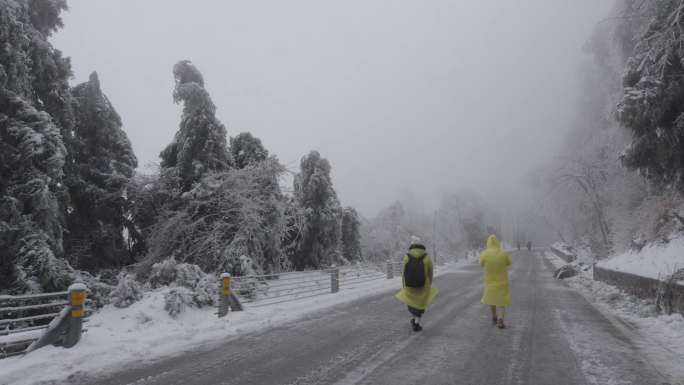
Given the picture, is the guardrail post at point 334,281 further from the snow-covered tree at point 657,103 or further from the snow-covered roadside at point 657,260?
the snow-covered tree at point 657,103

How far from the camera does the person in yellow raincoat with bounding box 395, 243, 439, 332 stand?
689 centimetres

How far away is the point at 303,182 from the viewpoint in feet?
89.4

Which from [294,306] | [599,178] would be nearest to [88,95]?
[294,306]

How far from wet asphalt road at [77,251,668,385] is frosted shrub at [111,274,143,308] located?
182 inches

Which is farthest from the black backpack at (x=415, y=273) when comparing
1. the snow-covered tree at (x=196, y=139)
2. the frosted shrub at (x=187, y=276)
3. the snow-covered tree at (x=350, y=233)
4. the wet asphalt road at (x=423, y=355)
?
the snow-covered tree at (x=350, y=233)

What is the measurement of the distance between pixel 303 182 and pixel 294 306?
56.7 ft

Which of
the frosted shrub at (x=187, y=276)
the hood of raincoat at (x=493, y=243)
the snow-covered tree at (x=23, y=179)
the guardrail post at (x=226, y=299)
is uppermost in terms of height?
the snow-covered tree at (x=23, y=179)

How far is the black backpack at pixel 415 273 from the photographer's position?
6961 mm

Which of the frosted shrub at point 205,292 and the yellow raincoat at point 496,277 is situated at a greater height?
the yellow raincoat at point 496,277

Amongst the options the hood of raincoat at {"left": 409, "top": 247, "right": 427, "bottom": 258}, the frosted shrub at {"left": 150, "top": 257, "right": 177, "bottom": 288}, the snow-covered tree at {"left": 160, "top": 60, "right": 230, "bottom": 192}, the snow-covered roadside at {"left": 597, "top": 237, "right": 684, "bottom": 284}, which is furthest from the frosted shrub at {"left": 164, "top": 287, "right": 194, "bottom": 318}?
the snow-covered roadside at {"left": 597, "top": 237, "right": 684, "bottom": 284}

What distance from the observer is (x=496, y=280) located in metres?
7.40

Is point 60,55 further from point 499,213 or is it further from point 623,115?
point 499,213

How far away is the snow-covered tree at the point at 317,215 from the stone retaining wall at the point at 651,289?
54.7 ft

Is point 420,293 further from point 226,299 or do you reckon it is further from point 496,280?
point 226,299
